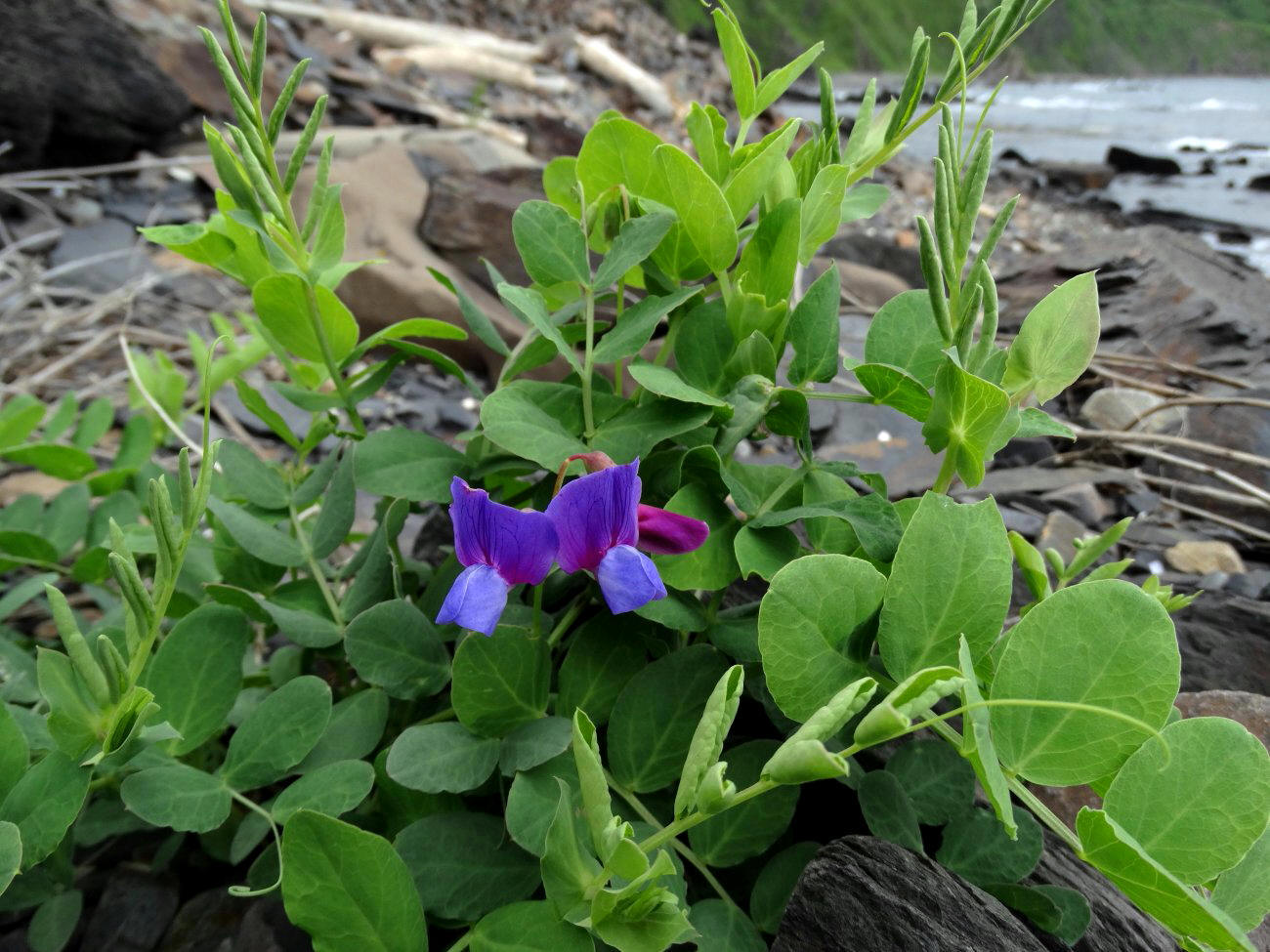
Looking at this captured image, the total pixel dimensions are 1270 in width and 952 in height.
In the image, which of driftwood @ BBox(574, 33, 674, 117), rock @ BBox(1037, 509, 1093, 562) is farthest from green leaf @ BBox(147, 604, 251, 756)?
driftwood @ BBox(574, 33, 674, 117)

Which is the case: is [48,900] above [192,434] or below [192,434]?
above

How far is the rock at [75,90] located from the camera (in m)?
2.59

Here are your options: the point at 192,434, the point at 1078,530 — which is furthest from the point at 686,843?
the point at 192,434

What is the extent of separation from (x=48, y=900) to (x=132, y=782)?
0.20 metres

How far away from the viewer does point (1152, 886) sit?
0.42m

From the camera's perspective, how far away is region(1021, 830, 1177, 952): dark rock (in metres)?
0.58

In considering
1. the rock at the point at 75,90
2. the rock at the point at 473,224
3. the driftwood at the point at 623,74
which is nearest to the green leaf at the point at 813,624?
the rock at the point at 473,224

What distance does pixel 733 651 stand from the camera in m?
0.58

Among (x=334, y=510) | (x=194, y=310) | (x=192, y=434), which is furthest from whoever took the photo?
(x=194, y=310)

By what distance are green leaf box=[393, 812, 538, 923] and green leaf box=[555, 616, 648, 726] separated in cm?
9

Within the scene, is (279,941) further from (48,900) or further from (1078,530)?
(1078,530)

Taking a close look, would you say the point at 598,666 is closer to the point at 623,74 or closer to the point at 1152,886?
the point at 1152,886

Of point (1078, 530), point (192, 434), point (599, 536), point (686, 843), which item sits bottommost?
point (192, 434)

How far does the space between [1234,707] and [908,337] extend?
1.28ft
